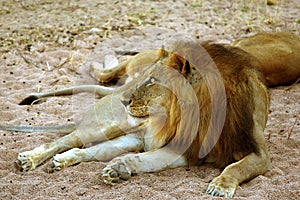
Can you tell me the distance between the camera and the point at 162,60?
308 centimetres

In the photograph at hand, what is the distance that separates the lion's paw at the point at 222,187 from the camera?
8.93 ft

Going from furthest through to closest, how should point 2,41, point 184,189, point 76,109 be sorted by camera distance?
point 2,41 < point 76,109 < point 184,189

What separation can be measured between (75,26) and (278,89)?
9.50 ft

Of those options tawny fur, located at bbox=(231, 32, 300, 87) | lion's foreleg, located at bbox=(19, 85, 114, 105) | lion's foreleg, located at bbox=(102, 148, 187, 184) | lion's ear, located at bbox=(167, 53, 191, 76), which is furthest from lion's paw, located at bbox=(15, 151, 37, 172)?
tawny fur, located at bbox=(231, 32, 300, 87)

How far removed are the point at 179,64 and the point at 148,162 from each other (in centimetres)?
56

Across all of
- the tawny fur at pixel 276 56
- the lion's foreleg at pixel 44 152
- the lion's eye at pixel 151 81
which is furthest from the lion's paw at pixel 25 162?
the tawny fur at pixel 276 56

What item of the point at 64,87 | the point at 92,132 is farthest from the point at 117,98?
the point at 64,87

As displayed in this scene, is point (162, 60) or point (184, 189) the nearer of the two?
point (184, 189)

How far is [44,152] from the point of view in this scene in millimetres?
Answer: 3342

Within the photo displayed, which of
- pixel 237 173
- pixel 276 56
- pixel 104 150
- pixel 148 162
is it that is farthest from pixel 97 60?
pixel 237 173

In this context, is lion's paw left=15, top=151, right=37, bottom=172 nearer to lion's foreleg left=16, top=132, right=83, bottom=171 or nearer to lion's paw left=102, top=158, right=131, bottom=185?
lion's foreleg left=16, top=132, right=83, bottom=171

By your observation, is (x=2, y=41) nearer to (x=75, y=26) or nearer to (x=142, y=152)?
(x=75, y=26)

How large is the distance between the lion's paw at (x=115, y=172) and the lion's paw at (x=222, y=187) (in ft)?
1.52

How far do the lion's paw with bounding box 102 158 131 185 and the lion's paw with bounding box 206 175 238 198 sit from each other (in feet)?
1.52
